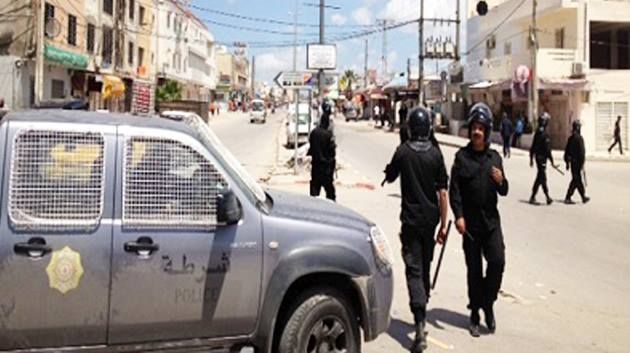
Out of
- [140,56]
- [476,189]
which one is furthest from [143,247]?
[140,56]

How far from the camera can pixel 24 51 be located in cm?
2997

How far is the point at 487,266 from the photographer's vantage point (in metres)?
6.13

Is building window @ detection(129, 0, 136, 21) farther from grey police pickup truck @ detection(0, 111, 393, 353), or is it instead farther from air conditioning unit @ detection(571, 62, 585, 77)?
grey police pickup truck @ detection(0, 111, 393, 353)

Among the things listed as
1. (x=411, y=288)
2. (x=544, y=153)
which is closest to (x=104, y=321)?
(x=411, y=288)

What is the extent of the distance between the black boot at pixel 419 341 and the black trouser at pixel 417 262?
0.05 meters

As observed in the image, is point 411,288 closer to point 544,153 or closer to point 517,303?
point 517,303

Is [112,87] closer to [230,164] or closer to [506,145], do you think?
[506,145]

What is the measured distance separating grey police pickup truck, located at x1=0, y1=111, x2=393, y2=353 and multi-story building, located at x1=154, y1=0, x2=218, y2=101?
190 feet

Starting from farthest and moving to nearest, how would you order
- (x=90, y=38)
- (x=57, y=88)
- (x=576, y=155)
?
(x=90, y=38)
(x=57, y=88)
(x=576, y=155)

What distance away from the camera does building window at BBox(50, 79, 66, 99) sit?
33406 mm

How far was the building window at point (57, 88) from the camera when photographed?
3341cm

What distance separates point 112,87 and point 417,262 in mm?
36734

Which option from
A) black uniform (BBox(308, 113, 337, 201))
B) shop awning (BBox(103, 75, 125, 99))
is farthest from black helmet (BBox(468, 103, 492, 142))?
shop awning (BBox(103, 75, 125, 99))

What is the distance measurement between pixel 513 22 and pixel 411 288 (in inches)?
1547
